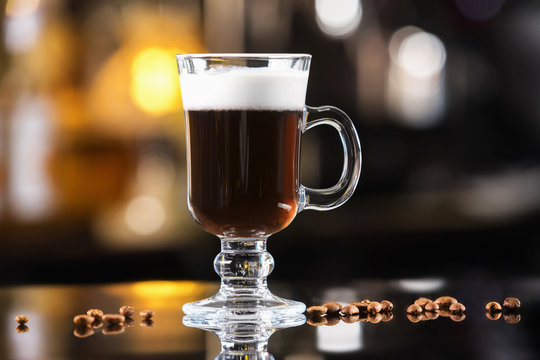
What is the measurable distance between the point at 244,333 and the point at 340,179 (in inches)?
12.0

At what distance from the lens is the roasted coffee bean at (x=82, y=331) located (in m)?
1.15

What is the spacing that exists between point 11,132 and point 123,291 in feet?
5.64

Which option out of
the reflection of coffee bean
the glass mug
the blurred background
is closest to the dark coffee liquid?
the glass mug

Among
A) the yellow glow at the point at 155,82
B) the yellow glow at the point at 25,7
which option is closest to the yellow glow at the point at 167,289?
the yellow glow at the point at 155,82

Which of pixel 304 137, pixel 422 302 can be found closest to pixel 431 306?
pixel 422 302

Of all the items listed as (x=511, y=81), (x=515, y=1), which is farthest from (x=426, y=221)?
(x=515, y=1)

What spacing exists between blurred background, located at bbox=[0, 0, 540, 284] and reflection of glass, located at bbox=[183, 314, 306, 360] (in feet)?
6.50

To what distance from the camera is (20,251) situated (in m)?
3.12

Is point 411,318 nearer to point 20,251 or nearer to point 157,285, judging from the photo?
point 157,285

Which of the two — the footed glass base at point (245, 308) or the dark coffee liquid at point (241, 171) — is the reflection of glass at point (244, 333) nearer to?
the footed glass base at point (245, 308)

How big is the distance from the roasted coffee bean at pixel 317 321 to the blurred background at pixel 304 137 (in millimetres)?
1929

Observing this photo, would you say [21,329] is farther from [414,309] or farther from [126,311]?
[414,309]

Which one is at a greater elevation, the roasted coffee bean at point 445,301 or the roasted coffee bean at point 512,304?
the roasted coffee bean at point 445,301

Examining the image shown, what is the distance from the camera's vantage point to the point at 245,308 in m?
1.21
